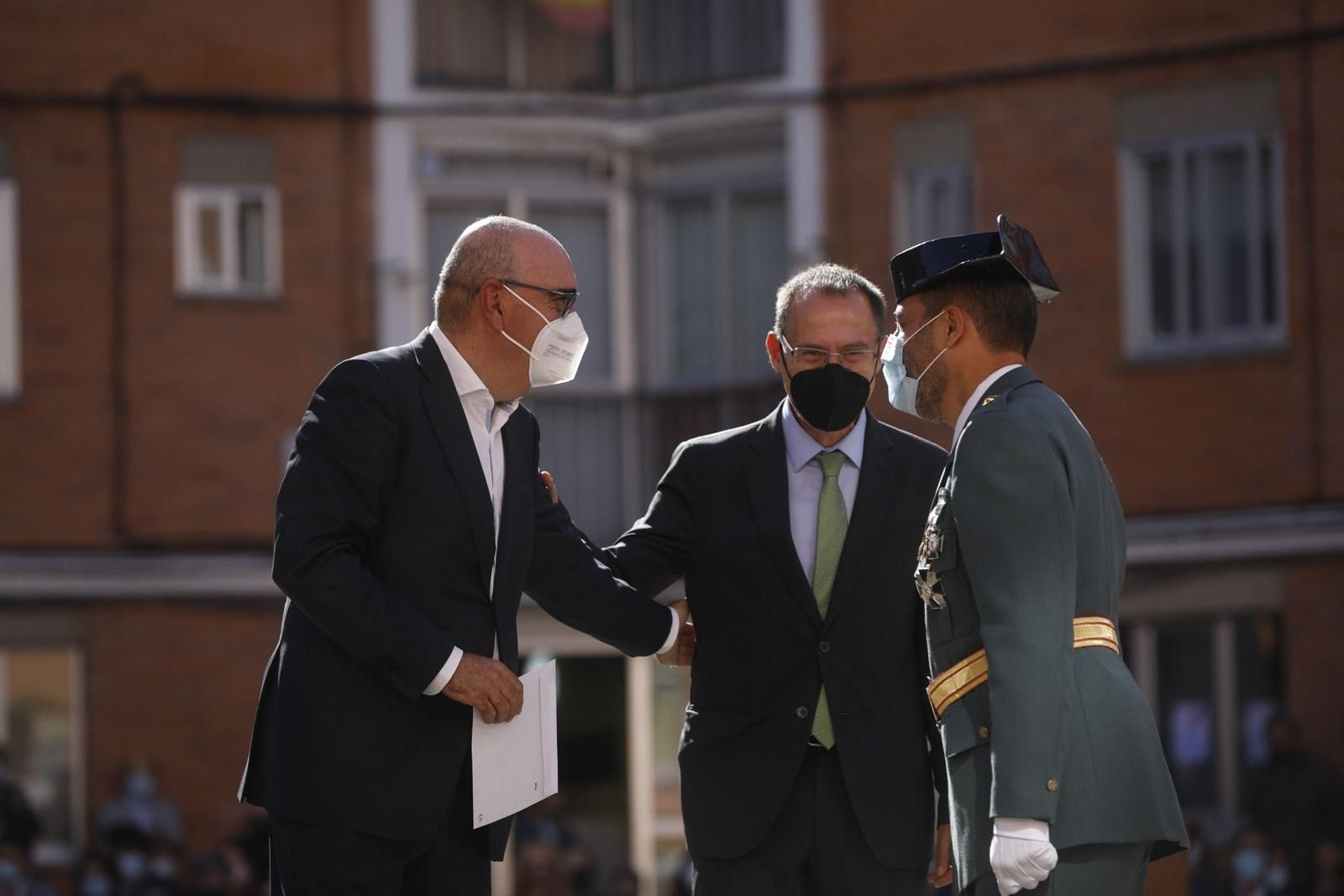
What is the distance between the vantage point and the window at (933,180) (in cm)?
1909

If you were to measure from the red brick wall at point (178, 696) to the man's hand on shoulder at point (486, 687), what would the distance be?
13.4 m

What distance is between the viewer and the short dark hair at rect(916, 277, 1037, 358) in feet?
18.0

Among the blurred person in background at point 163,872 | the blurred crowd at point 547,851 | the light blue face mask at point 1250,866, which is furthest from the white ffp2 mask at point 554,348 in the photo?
the blurred person in background at point 163,872

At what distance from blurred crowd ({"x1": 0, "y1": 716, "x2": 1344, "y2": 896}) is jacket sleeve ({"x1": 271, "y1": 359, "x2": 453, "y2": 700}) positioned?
9534mm

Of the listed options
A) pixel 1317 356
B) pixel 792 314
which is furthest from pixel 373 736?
pixel 1317 356

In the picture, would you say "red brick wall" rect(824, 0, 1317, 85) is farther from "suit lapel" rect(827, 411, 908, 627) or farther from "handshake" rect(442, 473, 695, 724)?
"handshake" rect(442, 473, 695, 724)

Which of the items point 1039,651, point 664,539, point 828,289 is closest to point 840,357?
point 828,289

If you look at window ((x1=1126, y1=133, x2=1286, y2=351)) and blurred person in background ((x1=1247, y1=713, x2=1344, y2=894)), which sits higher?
window ((x1=1126, y1=133, x2=1286, y2=351))

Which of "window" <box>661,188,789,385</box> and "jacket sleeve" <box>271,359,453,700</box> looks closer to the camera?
"jacket sleeve" <box>271,359,453,700</box>

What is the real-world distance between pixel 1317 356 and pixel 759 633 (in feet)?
38.5

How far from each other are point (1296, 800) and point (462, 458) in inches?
425

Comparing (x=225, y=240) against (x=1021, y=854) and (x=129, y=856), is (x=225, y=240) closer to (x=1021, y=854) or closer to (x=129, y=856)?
(x=129, y=856)

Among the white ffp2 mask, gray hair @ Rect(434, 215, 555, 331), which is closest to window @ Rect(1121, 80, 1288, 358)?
the white ffp2 mask

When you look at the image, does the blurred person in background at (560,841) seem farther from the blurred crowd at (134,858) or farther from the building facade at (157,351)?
the building facade at (157,351)
